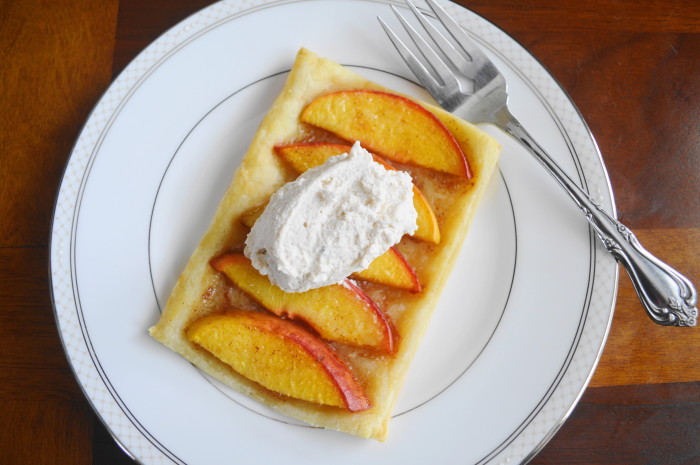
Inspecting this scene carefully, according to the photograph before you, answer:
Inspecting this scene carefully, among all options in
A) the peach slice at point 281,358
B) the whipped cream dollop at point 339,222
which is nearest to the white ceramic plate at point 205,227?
the peach slice at point 281,358

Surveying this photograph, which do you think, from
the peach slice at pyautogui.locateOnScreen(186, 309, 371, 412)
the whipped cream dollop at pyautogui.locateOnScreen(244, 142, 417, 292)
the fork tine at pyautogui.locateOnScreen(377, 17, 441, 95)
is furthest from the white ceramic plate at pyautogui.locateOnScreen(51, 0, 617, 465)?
the whipped cream dollop at pyautogui.locateOnScreen(244, 142, 417, 292)

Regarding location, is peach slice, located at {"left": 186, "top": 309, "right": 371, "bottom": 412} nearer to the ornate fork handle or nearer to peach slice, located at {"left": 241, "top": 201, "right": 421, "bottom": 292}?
peach slice, located at {"left": 241, "top": 201, "right": 421, "bottom": 292}

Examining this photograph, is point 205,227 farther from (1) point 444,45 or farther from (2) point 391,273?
(1) point 444,45

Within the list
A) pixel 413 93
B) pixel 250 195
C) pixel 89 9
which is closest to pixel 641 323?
pixel 413 93

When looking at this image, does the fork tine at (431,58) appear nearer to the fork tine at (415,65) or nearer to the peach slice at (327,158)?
the fork tine at (415,65)

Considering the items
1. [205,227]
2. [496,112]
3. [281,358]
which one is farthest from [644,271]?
[205,227]

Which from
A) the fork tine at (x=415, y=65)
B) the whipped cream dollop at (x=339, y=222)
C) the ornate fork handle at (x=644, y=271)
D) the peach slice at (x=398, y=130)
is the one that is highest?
the fork tine at (x=415, y=65)
